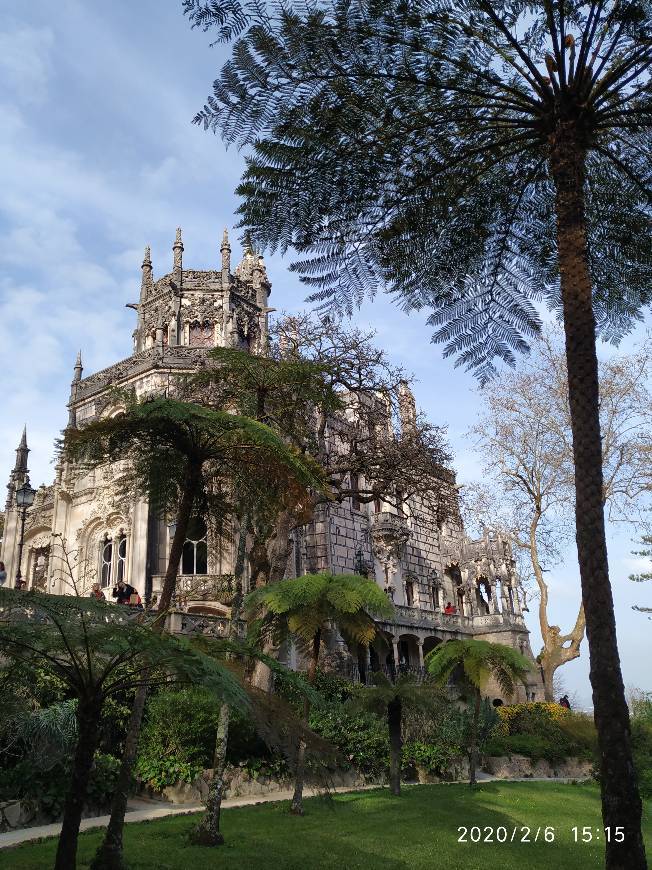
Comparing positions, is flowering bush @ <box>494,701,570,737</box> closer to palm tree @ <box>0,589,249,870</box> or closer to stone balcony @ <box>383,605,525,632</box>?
stone balcony @ <box>383,605,525,632</box>

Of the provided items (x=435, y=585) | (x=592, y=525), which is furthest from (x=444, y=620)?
(x=592, y=525)

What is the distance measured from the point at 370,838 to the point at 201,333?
25630 millimetres

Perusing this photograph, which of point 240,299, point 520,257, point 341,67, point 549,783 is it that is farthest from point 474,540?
point 341,67

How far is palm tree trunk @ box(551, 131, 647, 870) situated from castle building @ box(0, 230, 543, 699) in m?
16.6

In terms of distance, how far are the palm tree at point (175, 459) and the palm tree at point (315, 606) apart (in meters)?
3.88

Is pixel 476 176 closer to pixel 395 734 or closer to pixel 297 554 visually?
pixel 395 734

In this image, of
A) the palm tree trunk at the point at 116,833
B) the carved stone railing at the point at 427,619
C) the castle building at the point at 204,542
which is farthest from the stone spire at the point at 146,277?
the palm tree trunk at the point at 116,833

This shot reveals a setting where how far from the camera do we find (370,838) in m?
12.1

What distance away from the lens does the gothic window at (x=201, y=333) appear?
Answer: 33.8 metres

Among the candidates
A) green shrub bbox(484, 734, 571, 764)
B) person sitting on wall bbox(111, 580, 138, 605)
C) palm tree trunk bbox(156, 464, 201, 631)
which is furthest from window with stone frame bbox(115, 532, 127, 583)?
palm tree trunk bbox(156, 464, 201, 631)

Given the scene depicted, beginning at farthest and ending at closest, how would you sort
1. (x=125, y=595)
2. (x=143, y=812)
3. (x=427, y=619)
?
(x=427, y=619)
(x=125, y=595)
(x=143, y=812)

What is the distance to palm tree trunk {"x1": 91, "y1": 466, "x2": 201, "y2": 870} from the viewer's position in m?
8.67

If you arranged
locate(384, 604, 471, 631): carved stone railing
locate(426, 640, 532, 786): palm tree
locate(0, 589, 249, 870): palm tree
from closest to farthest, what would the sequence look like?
1. locate(0, 589, 249, 870): palm tree
2. locate(426, 640, 532, 786): palm tree
3. locate(384, 604, 471, 631): carved stone railing

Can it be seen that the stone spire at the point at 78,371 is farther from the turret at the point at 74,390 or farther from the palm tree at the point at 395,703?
the palm tree at the point at 395,703
